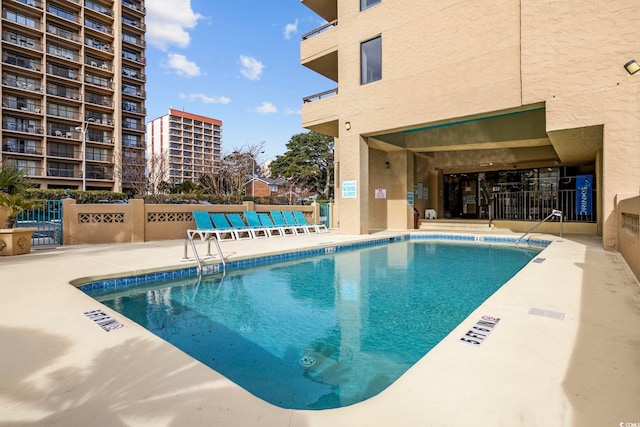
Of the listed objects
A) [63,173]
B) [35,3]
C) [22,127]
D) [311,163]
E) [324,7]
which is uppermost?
[35,3]

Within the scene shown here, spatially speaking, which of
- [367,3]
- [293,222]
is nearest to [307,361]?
[293,222]

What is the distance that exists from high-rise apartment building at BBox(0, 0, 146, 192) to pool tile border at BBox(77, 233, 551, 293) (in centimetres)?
2806

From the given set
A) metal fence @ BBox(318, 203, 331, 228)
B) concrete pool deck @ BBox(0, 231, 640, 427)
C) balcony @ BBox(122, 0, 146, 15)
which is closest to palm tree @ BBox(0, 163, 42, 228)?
concrete pool deck @ BBox(0, 231, 640, 427)

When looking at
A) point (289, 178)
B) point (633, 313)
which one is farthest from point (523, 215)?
point (289, 178)

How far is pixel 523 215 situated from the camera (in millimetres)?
16359

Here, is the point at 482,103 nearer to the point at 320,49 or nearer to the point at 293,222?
the point at 320,49

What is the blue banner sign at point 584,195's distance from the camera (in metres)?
14.0

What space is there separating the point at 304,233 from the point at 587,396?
1176 centimetres

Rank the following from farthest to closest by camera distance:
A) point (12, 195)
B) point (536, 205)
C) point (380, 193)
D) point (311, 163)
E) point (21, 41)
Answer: point (311, 163)
point (21, 41)
point (536, 205)
point (380, 193)
point (12, 195)

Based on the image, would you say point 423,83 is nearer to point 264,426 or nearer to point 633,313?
point 633,313

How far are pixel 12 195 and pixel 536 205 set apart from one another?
19.7 metres

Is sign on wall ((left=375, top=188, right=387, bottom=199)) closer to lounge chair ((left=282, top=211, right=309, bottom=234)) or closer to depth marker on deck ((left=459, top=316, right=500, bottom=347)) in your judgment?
lounge chair ((left=282, top=211, right=309, bottom=234))

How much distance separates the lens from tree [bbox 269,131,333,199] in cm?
3628

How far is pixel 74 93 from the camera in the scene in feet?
116
